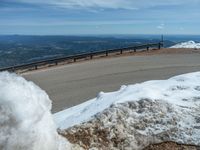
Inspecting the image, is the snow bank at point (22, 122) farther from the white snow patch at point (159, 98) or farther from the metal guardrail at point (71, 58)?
the metal guardrail at point (71, 58)

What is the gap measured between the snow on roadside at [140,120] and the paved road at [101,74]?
8.99 m

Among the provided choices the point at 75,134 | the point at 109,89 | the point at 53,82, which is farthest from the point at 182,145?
the point at 53,82

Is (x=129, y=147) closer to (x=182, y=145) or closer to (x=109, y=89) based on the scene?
(x=182, y=145)

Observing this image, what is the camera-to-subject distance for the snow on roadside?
6805 millimetres

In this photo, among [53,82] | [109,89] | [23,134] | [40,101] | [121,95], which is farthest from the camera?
[53,82]

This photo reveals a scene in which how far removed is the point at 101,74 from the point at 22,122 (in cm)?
2124

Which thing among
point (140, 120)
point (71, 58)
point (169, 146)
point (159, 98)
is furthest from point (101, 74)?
point (169, 146)

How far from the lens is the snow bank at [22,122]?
5.08 meters

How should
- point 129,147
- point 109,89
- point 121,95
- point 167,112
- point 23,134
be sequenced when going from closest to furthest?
1. point 23,134
2. point 129,147
3. point 167,112
4. point 121,95
5. point 109,89

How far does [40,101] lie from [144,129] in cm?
204

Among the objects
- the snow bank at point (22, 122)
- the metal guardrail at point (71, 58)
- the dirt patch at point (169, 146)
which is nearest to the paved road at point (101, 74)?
the metal guardrail at point (71, 58)

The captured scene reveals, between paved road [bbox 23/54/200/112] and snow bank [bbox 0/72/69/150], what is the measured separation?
11217mm

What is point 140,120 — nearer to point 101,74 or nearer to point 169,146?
point 169,146

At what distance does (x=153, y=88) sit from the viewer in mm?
8328
